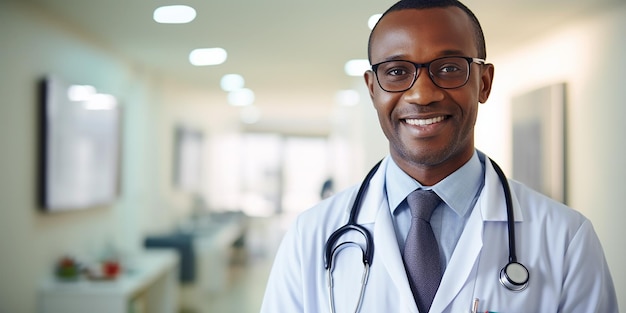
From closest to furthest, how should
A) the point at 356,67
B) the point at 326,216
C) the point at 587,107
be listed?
1. the point at 326,216
2. the point at 587,107
3. the point at 356,67

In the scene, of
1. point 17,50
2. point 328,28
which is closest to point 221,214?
point 17,50

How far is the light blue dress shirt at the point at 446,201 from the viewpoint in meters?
0.97

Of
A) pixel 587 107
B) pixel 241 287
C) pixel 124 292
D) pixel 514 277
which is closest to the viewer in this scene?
pixel 514 277

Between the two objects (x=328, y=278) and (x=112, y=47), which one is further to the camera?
(x=112, y=47)

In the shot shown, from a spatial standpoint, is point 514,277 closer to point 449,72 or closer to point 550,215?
point 550,215

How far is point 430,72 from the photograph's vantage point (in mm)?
913

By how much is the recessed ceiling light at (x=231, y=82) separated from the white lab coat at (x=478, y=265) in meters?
2.29

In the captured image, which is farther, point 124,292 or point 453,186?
point 124,292

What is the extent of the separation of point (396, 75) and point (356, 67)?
1.31m

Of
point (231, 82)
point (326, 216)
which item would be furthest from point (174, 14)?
point (231, 82)

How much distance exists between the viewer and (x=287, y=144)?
31.2 feet

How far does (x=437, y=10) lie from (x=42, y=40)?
1915 millimetres

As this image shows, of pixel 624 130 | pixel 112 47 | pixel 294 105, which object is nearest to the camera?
pixel 624 130

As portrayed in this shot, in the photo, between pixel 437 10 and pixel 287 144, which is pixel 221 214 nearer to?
pixel 287 144
